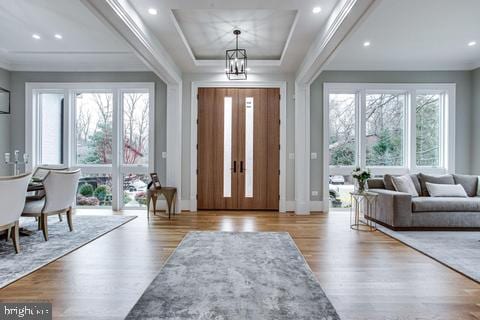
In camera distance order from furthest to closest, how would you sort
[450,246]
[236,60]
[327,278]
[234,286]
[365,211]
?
1. [365,211]
2. [236,60]
3. [450,246]
4. [327,278]
5. [234,286]

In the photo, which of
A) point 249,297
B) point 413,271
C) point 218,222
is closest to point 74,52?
point 218,222

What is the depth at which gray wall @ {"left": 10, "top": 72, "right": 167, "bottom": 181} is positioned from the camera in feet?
18.4

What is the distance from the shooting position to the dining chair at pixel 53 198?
341 centimetres

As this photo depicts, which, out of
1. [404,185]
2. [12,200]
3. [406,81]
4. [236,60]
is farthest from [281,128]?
[12,200]

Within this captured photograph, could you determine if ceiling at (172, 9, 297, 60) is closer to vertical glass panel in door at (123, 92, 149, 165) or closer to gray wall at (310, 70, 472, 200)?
gray wall at (310, 70, 472, 200)

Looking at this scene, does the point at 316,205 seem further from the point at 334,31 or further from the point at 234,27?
the point at 234,27

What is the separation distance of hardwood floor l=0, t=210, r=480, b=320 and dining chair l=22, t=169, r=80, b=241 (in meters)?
0.73

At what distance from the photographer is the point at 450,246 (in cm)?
334

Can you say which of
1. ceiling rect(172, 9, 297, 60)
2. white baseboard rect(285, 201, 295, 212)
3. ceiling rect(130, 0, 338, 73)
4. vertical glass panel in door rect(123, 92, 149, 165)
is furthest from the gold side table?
vertical glass panel in door rect(123, 92, 149, 165)

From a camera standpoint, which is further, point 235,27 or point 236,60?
point 235,27

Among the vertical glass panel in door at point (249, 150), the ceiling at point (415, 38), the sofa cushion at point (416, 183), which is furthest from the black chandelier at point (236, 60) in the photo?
the sofa cushion at point (416, 183)

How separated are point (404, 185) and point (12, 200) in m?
5.40

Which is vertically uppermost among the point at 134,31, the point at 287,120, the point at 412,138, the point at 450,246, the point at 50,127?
the point at 134,31

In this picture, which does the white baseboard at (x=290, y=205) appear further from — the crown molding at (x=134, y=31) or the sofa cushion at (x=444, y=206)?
the crown molding at (x=134, y=31)
